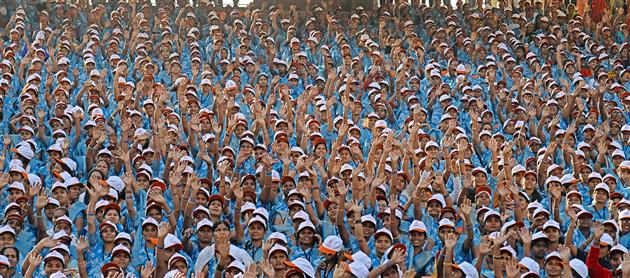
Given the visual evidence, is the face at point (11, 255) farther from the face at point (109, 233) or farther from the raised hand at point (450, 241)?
the raised hand at point (450, 241)

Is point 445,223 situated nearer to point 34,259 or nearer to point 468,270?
point 468,270

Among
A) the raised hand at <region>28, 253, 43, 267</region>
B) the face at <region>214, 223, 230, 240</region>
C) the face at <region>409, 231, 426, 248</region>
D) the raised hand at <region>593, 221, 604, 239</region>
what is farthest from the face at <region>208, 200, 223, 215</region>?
the raised hand at <region>593, 221, 604, 239</region>

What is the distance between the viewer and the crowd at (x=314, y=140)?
9250 millimetres

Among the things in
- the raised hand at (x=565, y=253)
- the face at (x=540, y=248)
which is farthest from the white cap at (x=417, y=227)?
the raised hand at (x=565, y=253)

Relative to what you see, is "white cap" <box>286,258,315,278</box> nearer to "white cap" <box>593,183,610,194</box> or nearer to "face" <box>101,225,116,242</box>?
"face" <box>101,225,116,242</box>

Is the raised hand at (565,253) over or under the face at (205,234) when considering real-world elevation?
under

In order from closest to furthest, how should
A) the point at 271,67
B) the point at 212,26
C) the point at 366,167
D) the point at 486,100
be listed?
the point at 366,167
the point at 486,100
the point at 271,67
the point at 212,26

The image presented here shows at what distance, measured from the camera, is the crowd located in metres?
9.25

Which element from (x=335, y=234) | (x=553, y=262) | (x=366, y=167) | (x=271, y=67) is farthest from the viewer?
(x=271, y=67)

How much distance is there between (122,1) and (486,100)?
6.50 metres

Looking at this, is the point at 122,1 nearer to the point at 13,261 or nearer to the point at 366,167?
the point at 366,167

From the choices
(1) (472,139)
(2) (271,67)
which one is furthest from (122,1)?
(1) (472,139)

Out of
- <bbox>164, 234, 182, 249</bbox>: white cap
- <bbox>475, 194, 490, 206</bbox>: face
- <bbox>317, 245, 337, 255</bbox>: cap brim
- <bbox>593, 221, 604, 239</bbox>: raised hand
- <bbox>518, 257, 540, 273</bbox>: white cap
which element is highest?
<bbox>164, 234, 182, 249</bbox>: white cap

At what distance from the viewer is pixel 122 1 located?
18375mm
